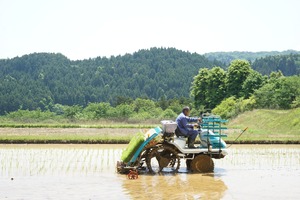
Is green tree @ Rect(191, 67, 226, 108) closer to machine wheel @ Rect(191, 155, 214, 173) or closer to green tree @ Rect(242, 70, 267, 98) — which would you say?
green tree @ Rect(242, 70, 267, 98)

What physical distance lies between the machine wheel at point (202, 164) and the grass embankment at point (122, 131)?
1268cm

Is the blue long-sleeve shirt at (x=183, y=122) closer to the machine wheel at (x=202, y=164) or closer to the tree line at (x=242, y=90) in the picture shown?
the machine wheel at (x=202, y=164)

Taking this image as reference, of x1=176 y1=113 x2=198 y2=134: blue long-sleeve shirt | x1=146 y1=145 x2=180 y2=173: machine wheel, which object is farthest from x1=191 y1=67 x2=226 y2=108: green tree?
x1=146 y1=145 x2=180 y2=173: machine wheel

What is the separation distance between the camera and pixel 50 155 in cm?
2191

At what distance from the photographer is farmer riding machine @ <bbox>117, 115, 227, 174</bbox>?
52.8 feet

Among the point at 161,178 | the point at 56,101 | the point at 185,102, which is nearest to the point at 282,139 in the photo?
the point at 161,178

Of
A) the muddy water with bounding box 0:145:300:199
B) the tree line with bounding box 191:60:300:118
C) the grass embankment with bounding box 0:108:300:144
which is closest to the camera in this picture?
the muddy water with bounding box 0:145:300:199

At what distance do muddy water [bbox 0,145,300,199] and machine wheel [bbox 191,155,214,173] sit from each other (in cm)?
32

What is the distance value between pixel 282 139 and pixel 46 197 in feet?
69.2

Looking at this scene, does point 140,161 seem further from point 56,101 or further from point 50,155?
point 56,101

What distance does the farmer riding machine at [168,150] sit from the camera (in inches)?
634

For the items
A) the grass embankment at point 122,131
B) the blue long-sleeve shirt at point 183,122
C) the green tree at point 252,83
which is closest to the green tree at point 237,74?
the green tree at point 252,83

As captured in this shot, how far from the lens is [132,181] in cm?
1478

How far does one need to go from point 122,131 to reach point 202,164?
22052 millimetres
